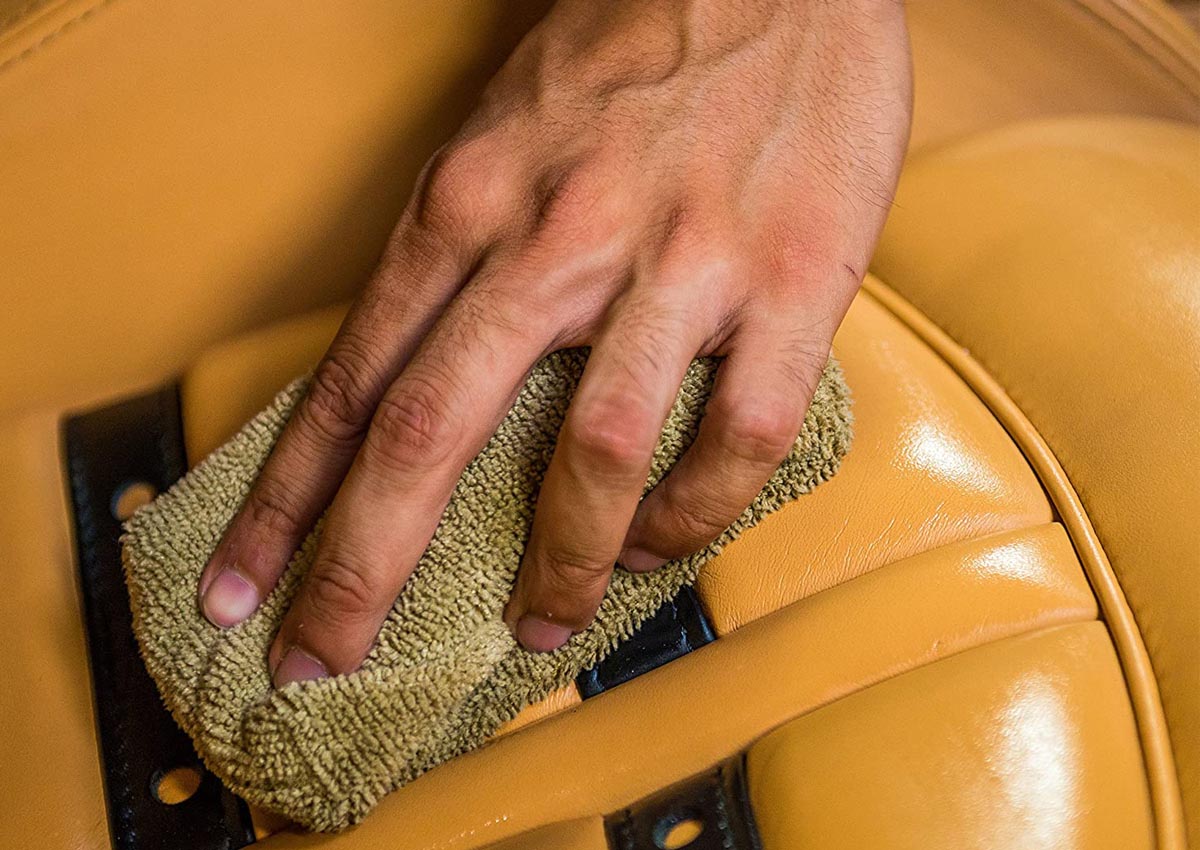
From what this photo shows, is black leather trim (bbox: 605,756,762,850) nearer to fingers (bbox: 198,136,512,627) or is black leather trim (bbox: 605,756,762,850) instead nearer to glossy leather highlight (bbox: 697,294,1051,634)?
glossy leather highlight (bbox: 697,294,1051,634)

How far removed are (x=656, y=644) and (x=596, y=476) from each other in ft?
0.35

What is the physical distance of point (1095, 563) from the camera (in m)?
0.52

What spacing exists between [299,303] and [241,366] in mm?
107

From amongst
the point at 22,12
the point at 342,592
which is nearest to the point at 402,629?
the point at 342,592

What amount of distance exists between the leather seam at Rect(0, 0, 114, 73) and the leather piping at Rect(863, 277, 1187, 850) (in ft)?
1.67

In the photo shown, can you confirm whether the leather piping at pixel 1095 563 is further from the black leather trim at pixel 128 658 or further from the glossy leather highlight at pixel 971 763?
the black leather trim at pixel 128 658

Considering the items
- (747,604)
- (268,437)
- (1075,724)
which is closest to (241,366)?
(268,437)

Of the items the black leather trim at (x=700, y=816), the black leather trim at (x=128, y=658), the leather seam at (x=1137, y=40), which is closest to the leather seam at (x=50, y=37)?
the black leather trim at (x=128, y=658)

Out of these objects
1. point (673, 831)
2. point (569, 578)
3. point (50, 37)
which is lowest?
point (673, 831)

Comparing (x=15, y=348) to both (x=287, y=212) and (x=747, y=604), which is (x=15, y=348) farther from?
(x=747, y=604)

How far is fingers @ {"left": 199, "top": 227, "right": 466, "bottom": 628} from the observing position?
0.52m

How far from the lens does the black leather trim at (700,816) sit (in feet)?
1.56

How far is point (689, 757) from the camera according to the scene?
49 cm

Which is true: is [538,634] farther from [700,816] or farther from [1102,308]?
[1102,308]
